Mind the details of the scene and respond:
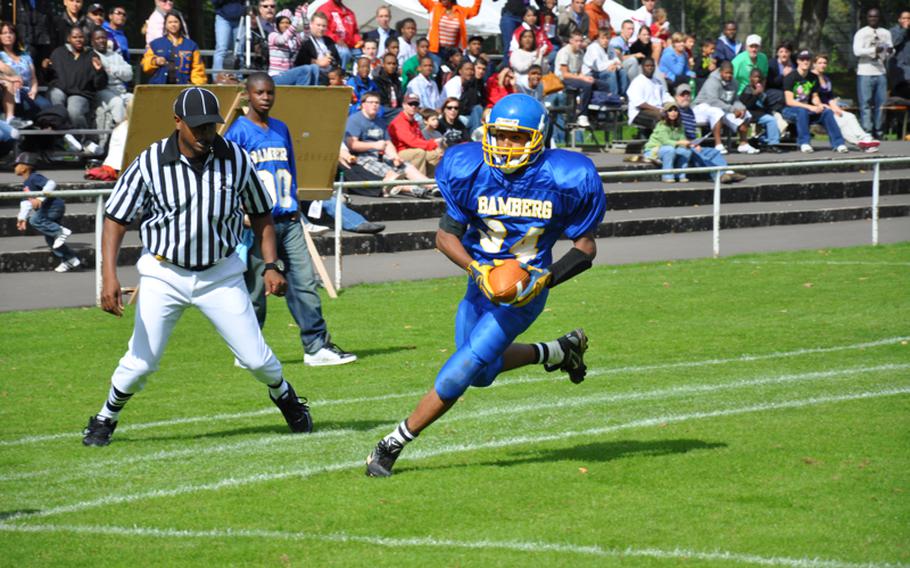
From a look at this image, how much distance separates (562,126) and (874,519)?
1859 cm

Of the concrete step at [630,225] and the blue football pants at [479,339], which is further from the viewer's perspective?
the concrete step at [630,225]

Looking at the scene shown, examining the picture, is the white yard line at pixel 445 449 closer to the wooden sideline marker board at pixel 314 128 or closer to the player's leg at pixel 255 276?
the player's leg at pixel 255 276

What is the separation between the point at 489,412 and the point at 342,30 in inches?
602

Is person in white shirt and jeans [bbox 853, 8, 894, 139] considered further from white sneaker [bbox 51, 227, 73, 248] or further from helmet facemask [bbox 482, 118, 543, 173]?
helmet facemask [bbox 482, 118, 543, 173]

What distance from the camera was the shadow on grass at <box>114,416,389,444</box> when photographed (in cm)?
848

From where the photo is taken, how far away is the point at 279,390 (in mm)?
8289

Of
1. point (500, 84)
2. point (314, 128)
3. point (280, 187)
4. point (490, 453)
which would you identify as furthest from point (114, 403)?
point (500, 84)

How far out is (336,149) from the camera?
570 inches

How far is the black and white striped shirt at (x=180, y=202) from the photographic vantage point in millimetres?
7766

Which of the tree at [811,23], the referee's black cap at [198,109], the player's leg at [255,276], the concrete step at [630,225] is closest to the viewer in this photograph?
the referee's black cap at [198,109]

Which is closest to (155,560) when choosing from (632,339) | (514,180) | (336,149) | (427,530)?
(427,530)

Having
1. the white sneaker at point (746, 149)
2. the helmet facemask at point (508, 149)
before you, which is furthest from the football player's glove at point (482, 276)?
the white sneaker at point (746, 149)

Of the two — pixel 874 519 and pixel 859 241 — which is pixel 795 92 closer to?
pixel 859 241

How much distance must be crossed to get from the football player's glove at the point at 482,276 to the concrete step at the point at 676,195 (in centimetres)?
1118
